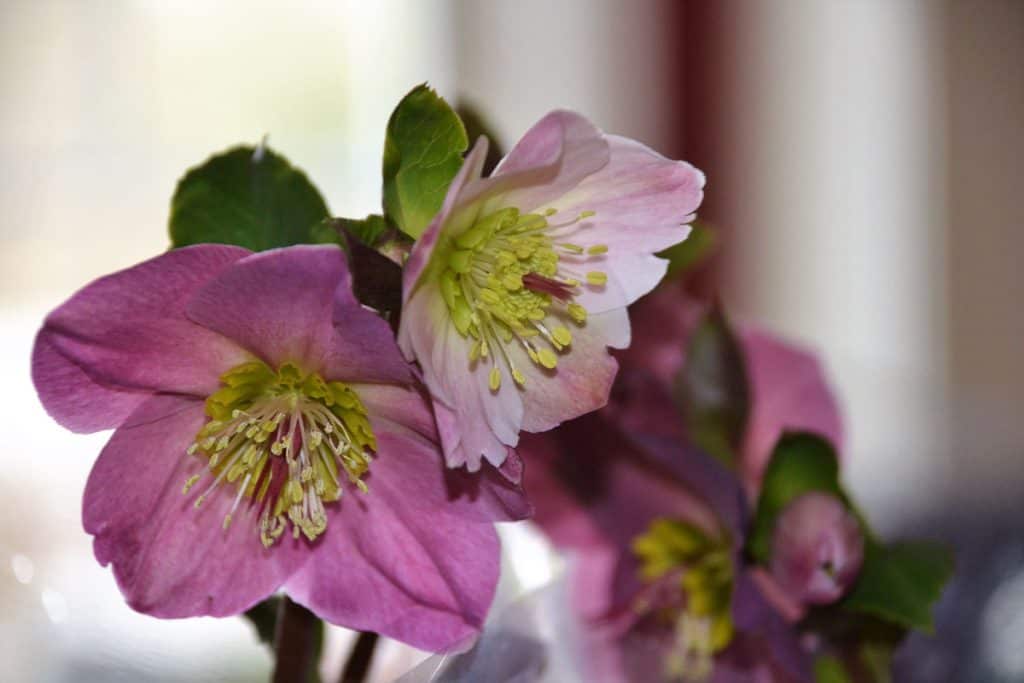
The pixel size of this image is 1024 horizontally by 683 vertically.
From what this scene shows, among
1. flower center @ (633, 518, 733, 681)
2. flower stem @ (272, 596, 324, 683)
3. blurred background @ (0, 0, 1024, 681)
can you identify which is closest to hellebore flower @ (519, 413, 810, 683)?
flower center @ (633, 518, 733, 681)

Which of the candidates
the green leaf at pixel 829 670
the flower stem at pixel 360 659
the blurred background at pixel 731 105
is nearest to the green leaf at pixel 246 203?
→ the flower stem at pixel 360 659

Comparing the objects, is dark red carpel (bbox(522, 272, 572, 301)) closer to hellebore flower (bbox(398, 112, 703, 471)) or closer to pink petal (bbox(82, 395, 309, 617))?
hellebore flower (bbox(398, 112, 703, 471))

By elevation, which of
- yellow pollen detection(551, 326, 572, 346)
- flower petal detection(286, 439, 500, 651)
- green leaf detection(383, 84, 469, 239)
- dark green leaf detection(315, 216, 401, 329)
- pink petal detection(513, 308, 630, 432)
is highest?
green leaf detection(383, 84, 469, 239)

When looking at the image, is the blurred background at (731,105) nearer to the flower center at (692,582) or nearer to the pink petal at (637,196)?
the flower center at (692,582)

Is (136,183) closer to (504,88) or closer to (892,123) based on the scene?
(504,88)

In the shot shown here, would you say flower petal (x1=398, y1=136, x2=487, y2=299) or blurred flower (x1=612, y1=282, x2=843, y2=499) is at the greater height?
flower petal (x1=398, y1=136, x2=487, y2=299)

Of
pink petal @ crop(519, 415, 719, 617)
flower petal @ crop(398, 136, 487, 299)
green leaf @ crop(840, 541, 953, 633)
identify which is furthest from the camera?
pink petal @ crop(519, 415, 719, 617)

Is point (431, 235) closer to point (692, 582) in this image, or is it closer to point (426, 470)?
point (426, 470)
